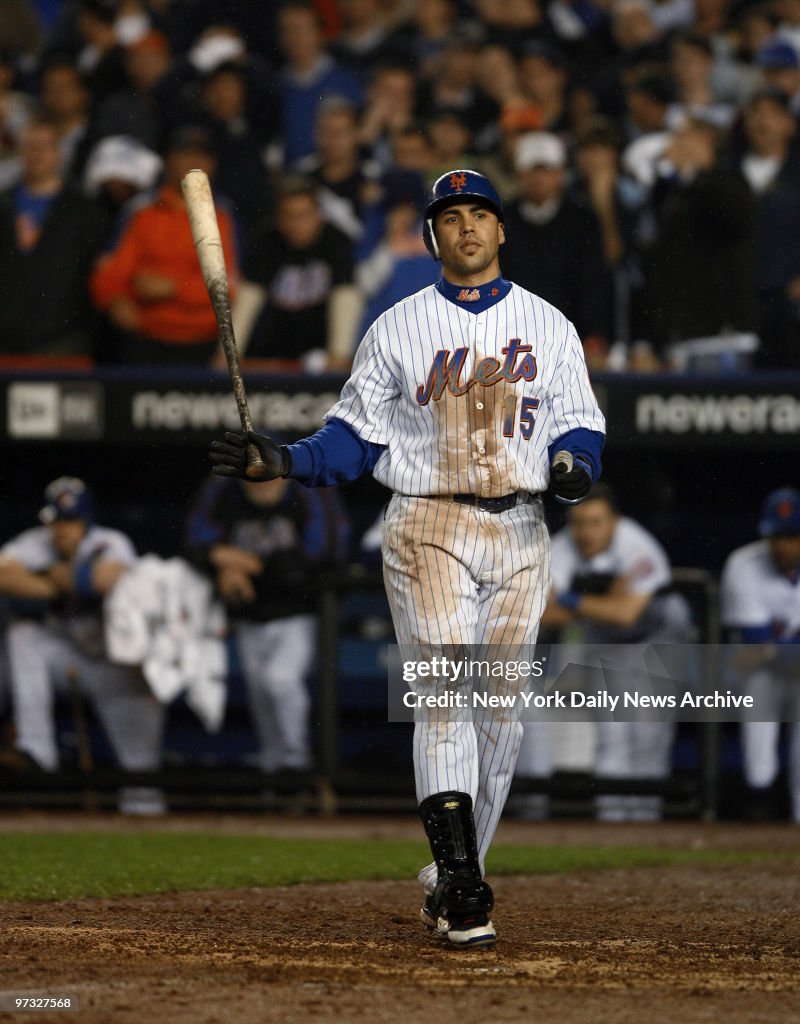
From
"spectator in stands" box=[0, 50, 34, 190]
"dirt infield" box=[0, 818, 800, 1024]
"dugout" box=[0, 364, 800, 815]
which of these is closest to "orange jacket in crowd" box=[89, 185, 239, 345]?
"dugout" box=[0, 364, 800, 815]

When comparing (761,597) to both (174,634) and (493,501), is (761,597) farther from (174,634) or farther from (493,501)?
(493,501)

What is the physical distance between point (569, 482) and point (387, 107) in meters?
5.82

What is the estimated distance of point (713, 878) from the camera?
5.37m

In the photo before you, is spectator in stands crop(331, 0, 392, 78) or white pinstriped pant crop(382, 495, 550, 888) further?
spectator in stands crop(331, 0, 392, 78)

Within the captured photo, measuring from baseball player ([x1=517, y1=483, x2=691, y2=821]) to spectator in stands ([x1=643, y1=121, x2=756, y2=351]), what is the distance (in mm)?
928

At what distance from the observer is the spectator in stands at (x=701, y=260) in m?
7.84

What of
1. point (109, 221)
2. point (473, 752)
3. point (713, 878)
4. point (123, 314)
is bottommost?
point (713, 878)

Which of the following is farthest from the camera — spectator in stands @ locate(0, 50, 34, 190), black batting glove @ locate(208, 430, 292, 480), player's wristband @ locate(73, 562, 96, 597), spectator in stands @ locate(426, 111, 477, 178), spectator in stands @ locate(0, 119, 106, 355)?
spectator in stands @ locate(0, 50, 34, 190)

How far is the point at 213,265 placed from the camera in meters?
4.14

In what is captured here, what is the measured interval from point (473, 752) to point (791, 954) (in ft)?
2.60

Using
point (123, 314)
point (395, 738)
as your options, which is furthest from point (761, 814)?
point (123, 314)

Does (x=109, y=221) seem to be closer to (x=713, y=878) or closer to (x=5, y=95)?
(x=5, y=95)

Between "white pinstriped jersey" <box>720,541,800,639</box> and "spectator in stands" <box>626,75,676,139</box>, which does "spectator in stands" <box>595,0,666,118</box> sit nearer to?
"spectator in stands" <box>626,75,676,139</box>

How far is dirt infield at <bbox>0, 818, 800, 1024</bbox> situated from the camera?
9.46 ft
